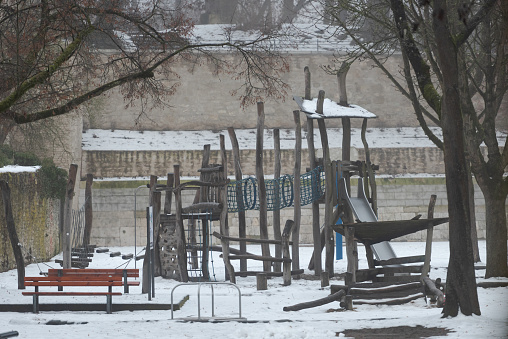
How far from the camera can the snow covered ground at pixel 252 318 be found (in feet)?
24.3

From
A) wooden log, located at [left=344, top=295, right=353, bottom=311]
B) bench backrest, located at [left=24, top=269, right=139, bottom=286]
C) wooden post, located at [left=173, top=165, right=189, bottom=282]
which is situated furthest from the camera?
wooden post, located at [left=173, top=165, right=189, bottom=282]

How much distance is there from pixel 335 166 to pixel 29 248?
315 inches

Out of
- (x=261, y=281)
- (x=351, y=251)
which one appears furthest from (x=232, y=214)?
(x=351, y=251)

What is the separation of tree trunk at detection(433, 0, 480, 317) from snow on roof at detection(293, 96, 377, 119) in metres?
5.75

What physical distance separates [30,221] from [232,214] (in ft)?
33.0

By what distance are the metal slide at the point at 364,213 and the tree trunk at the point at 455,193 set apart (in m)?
4.85

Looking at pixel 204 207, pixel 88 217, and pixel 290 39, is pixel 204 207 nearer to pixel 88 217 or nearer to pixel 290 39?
pixel 88 217

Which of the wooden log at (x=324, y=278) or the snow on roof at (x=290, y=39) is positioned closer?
the wooden log at (x=324, y=278)

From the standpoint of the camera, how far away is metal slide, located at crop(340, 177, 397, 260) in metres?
13.0

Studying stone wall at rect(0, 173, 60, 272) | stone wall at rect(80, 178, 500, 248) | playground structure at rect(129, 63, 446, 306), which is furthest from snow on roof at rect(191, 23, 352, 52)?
playground structure at rect(129, 63, 446, 306)

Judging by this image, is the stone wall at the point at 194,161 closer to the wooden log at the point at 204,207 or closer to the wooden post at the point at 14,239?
the wooden log at the point at 204,207

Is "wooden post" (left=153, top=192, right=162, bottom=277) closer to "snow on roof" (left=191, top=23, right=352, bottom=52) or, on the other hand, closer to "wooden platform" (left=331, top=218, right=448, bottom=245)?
"wooden platform" (left=331, top=218, right=448, bottom=245)

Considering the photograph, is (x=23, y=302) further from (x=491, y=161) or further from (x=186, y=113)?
(x=186, y=113)

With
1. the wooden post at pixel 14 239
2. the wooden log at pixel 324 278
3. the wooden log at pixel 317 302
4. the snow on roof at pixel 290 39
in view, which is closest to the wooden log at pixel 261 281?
the wooden log at pixel 324 278
